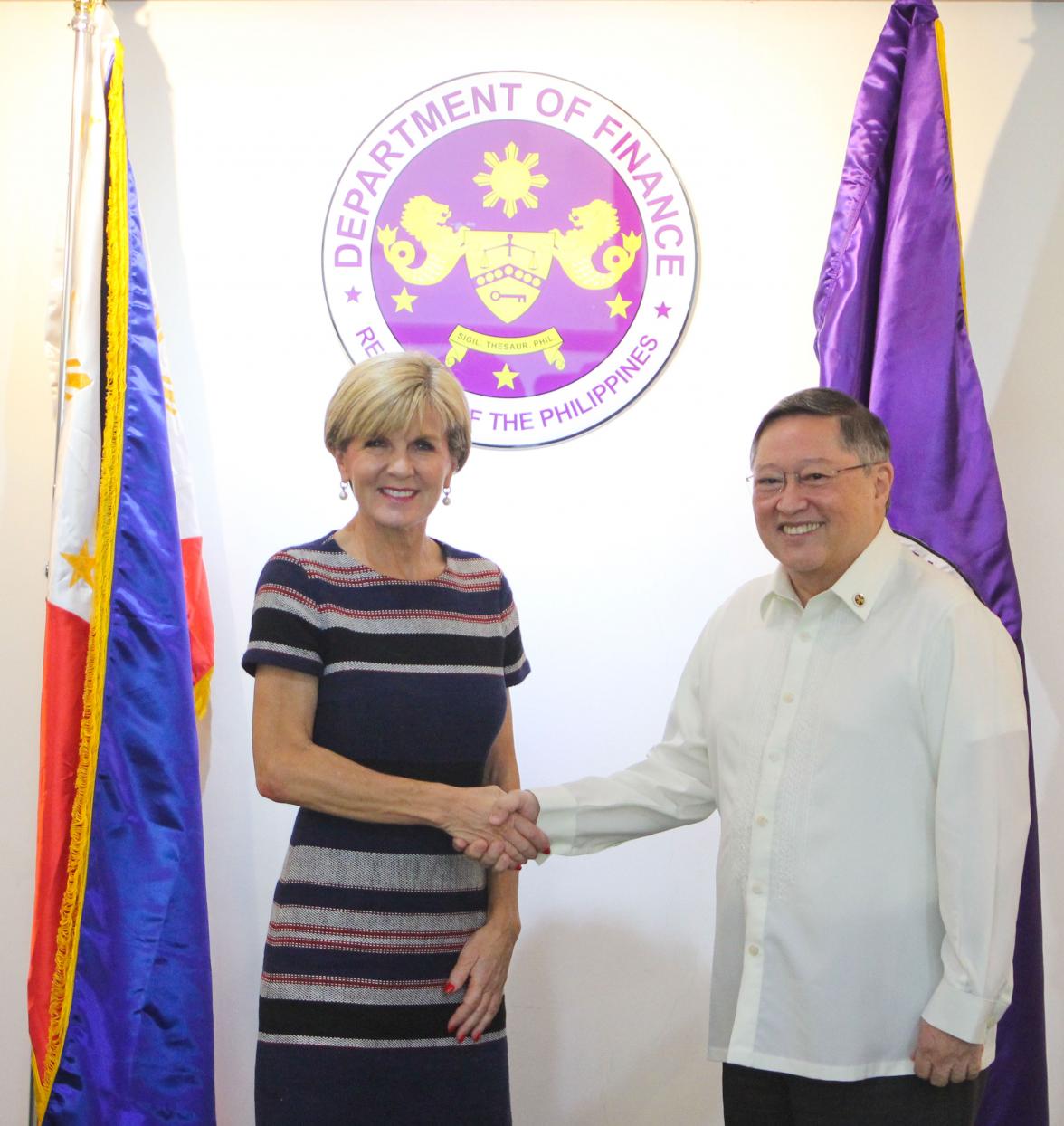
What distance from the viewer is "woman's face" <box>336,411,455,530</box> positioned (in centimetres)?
164

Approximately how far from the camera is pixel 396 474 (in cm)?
164

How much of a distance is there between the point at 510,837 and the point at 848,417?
718mm

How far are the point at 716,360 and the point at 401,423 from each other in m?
0.99

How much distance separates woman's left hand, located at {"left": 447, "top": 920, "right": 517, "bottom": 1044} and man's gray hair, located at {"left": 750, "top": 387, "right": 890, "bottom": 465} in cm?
79

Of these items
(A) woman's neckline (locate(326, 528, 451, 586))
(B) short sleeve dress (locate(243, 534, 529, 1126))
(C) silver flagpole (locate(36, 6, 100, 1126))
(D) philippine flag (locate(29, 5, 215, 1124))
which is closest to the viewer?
(B) short sleeve dress (locate(243, 534, 529, 1126))

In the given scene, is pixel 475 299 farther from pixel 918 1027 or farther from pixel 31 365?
pixel 918 1027

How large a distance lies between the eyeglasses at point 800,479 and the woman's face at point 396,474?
44cm

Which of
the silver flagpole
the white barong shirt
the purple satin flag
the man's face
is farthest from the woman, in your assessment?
the purple satin flag

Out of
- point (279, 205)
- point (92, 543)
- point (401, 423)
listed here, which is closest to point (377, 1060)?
point (401, 423)

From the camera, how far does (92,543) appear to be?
2.09 m

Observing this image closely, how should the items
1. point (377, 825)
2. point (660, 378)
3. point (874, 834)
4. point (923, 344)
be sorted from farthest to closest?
1. point (660, 378)
2. point (923, 344)
3. point (377, 825)
4. point (874, 834)

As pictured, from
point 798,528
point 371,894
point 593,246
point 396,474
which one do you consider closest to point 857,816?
point 798,528

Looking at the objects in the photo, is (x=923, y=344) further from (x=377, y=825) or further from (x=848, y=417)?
(x=377, y=825)

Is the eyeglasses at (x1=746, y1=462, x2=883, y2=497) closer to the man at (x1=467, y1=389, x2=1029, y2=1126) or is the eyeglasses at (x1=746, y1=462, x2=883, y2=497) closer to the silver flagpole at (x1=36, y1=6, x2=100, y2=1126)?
the man at (x1=467, y1=389, x2=1029, y2=1126)
